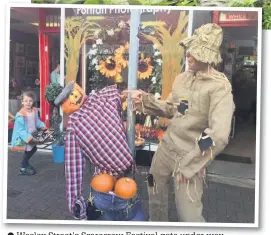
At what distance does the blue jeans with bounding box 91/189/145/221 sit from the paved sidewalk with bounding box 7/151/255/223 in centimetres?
8

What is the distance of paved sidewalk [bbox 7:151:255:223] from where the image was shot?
2.54 metres

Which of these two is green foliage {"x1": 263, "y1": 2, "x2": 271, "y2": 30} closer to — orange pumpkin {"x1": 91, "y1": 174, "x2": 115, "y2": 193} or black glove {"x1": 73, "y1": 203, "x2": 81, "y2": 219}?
orange pumpkin {"x1": 91, "y1": 174, "x2": 115, "y2": 193}

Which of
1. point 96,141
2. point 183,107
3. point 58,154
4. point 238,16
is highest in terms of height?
point 238,16

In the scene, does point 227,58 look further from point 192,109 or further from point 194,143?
point 194,143

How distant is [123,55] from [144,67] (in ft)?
0.56

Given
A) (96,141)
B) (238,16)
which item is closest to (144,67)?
(96,141)

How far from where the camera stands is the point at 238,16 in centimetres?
241

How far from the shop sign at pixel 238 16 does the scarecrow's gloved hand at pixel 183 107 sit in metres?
0.61

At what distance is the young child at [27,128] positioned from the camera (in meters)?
2.52

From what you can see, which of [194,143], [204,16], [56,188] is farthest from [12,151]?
[204,16]

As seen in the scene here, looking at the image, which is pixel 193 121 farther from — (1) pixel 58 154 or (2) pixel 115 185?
(1) pixel 58 154

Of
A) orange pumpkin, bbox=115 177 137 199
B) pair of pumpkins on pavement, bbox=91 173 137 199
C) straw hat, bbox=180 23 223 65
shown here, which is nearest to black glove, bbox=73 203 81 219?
pair of pumpkins on pavement, bbox=91 173 137 199

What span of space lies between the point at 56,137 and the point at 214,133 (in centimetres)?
110

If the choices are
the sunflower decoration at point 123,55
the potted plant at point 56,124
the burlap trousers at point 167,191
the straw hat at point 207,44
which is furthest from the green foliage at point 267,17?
the potted plant at point 56,124
